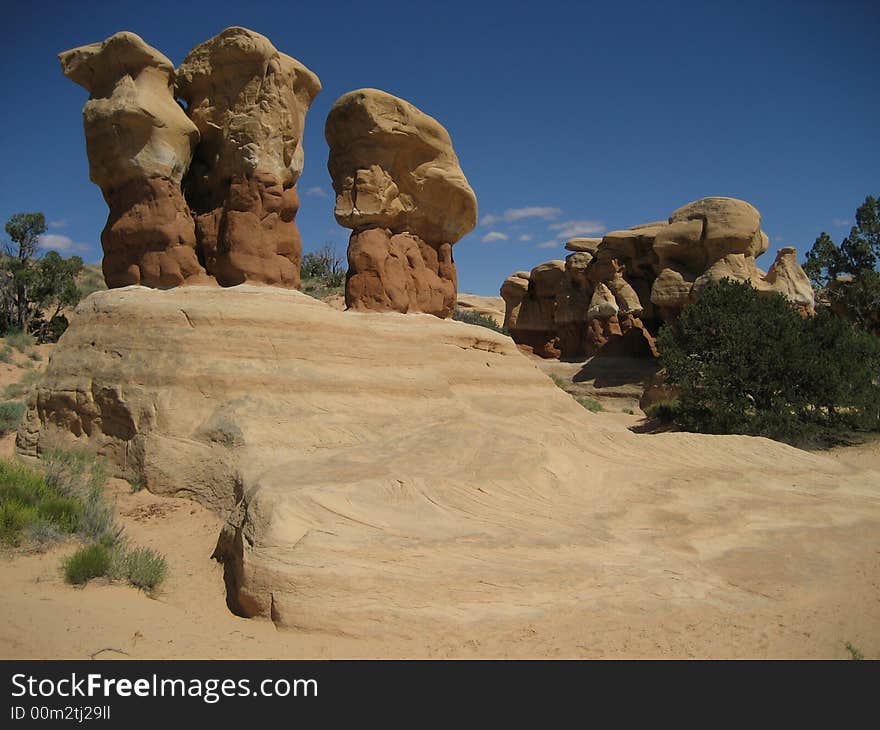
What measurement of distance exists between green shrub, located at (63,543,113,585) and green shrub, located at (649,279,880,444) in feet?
44.7

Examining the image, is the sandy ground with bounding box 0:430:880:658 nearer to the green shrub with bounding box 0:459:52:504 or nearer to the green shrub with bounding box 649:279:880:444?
the green shrub with bounding box 0:459:52:504

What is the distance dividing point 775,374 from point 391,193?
10587 millimetres

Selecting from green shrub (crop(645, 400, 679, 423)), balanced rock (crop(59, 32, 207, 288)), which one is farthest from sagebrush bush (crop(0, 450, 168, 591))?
green shrub (crop(645, 400, 679, 423))

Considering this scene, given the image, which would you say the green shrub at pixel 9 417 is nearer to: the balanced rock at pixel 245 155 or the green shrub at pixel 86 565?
the balanced rock at pixel 245 155

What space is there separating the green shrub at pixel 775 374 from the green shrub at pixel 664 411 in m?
0.97

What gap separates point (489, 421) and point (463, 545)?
10.9 feet

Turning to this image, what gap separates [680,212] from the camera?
80.0 feet

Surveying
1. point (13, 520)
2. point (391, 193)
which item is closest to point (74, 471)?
point (13, 520)

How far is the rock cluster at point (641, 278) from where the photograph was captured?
72.5 ft

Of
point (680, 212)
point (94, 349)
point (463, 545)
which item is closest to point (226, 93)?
point (94, 349)

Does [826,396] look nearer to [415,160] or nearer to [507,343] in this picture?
[507,343]

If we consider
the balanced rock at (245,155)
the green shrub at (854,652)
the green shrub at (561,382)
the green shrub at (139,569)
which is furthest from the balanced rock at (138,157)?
the green shrub at (561,382)

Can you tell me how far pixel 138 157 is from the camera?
317 inches

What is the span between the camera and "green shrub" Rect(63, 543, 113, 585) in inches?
168
